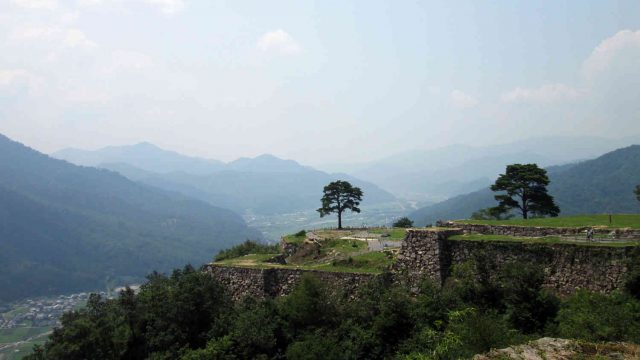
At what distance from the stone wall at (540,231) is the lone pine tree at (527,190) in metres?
15.1

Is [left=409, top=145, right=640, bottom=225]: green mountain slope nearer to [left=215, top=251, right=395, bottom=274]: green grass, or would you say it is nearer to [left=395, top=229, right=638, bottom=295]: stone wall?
[left=215, top=251, right=395, bottom=274]: green grass

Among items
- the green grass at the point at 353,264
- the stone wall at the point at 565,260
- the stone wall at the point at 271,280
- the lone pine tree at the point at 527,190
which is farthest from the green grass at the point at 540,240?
the lone pine tree at the point at 527,190

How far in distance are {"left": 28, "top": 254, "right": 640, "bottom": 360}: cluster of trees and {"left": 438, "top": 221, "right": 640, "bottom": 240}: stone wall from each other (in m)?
2.98

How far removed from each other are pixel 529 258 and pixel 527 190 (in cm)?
1980

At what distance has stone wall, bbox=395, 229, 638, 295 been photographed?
14638 mm

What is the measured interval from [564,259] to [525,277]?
6.22ft

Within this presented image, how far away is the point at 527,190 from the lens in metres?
34.0

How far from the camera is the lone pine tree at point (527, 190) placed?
109 feet

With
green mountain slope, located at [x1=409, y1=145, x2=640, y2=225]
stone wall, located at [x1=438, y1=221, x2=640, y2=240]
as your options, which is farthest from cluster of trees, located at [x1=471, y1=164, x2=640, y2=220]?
green mountain slope, located at [x1=409, y1=145, x2=640, y2=225]

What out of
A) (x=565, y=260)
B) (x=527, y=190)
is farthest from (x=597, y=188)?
(x=565, y=260)

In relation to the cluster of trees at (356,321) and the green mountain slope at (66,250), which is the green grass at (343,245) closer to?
the cluster of trees at (356,321)

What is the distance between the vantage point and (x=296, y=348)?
51.1ft

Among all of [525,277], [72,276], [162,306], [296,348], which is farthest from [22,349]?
[525,277]

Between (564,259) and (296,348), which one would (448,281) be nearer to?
(564,259)
